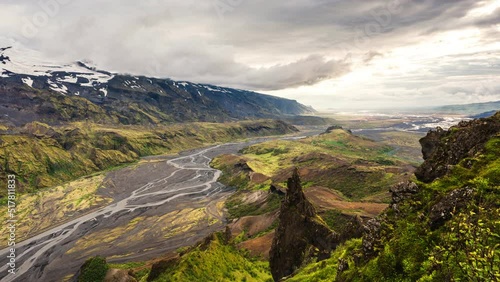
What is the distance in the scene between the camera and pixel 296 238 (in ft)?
174

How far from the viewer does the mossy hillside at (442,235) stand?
12304 mm

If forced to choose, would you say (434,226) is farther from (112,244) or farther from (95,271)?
(112,244)

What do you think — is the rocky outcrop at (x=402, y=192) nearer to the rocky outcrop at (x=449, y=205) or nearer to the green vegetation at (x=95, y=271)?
the rocky outcrop at (x=449, y=205)

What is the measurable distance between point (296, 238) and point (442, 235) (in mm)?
38622

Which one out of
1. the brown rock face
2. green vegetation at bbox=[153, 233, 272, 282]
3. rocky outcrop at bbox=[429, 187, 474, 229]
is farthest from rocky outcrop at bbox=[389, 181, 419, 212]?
green vegetation at bbox=[153, 233, 272, 282]

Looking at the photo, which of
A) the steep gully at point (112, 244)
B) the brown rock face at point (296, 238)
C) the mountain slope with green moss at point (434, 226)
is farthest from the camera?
the steep gully at point (112, 244)

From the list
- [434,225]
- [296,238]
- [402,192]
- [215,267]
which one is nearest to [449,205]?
[434,225]

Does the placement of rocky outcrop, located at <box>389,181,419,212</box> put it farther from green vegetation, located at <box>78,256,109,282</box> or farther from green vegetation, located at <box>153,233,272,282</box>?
green vegetation, located at <box>78,256,109,282</box>

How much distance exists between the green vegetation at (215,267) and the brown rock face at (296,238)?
1020 cm

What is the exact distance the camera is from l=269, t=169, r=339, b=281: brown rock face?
50.7 m

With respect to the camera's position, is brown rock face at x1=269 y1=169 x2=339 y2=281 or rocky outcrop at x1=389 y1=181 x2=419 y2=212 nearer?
rocky outcrop at x1=389 y1=181 x2=419 y2=212

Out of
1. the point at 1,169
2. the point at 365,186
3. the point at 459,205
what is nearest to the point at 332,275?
the point at 459,205

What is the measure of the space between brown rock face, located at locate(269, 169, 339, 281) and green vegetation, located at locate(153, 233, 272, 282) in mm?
10197

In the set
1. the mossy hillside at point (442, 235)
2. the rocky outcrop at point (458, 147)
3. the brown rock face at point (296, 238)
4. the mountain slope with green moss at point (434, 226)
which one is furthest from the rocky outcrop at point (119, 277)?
the rocky outcrop at point (458, 147)
